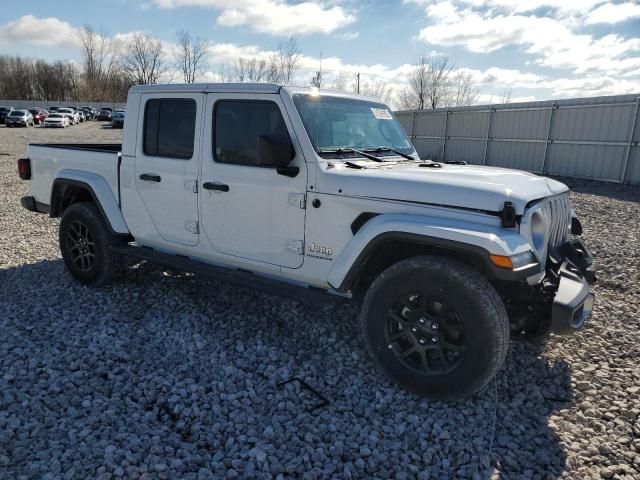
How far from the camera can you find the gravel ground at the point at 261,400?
2.64m

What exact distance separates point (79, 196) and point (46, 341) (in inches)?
75.7

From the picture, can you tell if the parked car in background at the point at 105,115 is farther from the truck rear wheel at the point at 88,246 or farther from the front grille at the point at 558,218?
the front grille at the point at 558,218

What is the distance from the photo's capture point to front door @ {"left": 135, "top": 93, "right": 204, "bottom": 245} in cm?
411

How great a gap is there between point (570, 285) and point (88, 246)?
4447mm

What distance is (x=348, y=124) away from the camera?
3971 millimetres

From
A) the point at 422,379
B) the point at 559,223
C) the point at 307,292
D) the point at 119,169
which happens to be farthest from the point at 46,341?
the point at 559,223

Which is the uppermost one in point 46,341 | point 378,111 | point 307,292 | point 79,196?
point 378,111

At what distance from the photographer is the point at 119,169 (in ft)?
15.2

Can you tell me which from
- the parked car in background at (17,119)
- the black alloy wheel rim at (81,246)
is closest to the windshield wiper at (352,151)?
the black alloy wheel rim at (81,246)

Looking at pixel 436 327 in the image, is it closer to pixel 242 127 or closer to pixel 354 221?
pixel 354 221

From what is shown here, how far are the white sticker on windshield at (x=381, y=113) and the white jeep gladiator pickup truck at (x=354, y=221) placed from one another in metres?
0.01

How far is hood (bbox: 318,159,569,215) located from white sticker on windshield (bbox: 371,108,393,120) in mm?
822

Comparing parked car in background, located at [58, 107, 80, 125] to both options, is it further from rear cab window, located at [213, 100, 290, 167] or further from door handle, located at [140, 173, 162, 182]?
rear cab window, located at [213, 100, 290, 167]

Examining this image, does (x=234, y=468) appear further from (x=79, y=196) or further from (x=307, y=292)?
(x=79, y=196)
